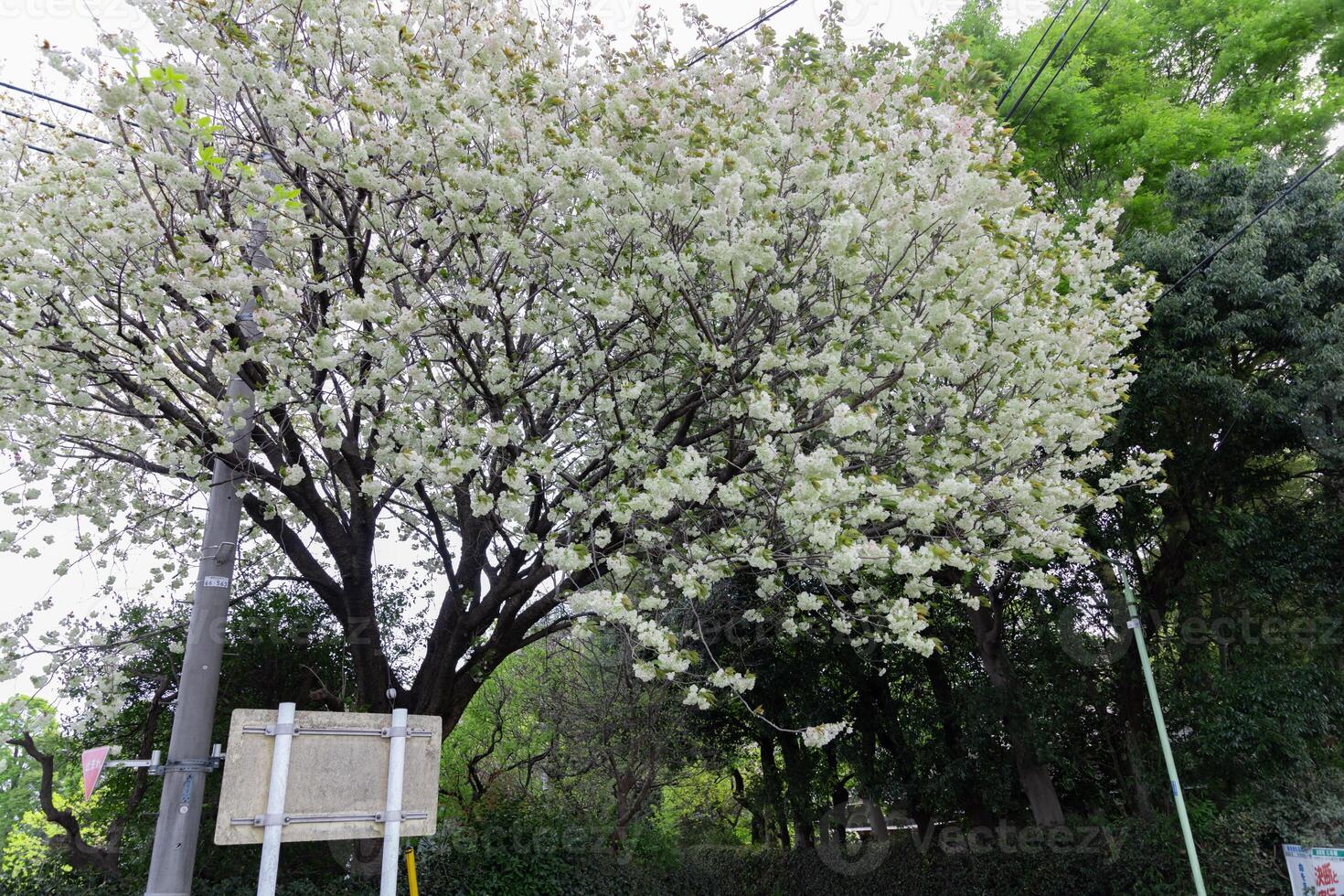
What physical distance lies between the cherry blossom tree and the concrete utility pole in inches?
7.2

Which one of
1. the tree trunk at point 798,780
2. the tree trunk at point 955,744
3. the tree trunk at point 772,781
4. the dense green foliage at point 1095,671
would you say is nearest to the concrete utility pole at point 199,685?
the dense green foliage at point 1095,671

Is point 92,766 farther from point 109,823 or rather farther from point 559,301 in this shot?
point 109,823

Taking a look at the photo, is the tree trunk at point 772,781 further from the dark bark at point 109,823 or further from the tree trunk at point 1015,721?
the dark bark at point 109,823

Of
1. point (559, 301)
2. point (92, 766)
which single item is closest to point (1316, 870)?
point (559, 301)

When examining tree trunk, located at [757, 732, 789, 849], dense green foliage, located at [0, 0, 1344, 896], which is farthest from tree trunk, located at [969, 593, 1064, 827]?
tree trunk, located at [757, 732, 789, 849]

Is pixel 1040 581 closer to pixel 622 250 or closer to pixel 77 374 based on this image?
pixel 622 250

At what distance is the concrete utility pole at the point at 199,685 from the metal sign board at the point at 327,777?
229cm

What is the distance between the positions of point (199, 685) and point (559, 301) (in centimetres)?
295

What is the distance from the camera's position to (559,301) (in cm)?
546

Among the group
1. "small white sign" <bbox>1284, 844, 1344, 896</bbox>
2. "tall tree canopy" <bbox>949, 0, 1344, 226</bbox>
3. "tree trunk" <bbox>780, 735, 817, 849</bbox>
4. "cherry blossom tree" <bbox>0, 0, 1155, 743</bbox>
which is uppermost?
"tall tree canopy" <bbox>949, 0, 1344, 226</bbox>

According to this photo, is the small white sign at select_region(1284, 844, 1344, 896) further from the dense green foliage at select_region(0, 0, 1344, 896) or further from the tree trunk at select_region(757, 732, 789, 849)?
the tree trunk at select_region(757, 732, 789, 849)

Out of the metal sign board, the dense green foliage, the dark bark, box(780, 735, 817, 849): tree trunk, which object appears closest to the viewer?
the metal sign board

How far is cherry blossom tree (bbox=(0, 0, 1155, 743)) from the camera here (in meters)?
4.64

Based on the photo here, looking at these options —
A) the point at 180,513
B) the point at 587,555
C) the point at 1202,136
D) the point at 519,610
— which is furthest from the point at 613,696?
the point at 1202,136
